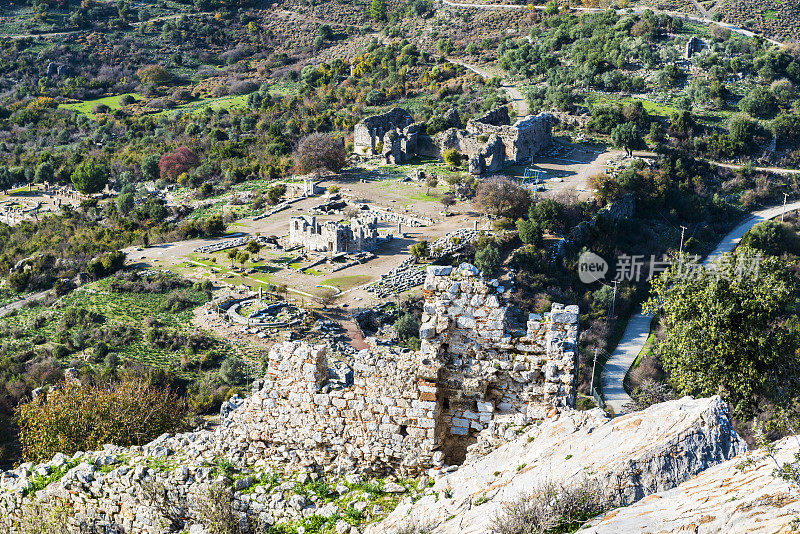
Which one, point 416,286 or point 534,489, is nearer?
point 534,489

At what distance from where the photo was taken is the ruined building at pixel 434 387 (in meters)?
9.22

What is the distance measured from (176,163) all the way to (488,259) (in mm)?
29693

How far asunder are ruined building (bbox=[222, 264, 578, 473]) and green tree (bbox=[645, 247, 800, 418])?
6.54m

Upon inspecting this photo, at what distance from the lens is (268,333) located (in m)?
30.3

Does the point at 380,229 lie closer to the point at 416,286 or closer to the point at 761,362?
the point at 416,286

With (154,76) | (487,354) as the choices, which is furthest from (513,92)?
(487,354)

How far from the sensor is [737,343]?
14.9 m

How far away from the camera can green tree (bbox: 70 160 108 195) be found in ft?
179

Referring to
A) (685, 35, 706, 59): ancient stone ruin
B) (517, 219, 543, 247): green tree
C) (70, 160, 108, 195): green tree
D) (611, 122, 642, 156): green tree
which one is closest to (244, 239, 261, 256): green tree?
(517, 219, 543, 247): green tree

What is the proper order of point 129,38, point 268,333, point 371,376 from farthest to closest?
point 129,38
point 268,333
point 371,376

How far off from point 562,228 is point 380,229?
8891 millimetres

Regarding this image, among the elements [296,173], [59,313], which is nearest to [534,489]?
[59,313]

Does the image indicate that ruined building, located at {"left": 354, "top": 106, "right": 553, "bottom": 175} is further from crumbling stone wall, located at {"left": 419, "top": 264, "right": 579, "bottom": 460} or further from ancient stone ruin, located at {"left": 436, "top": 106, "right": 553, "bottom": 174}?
crumbling stone wall, located at {"left": 419, "top": 264, "right": 579, "bottom": 460}

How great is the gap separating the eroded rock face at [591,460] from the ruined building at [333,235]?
97.3 ft
